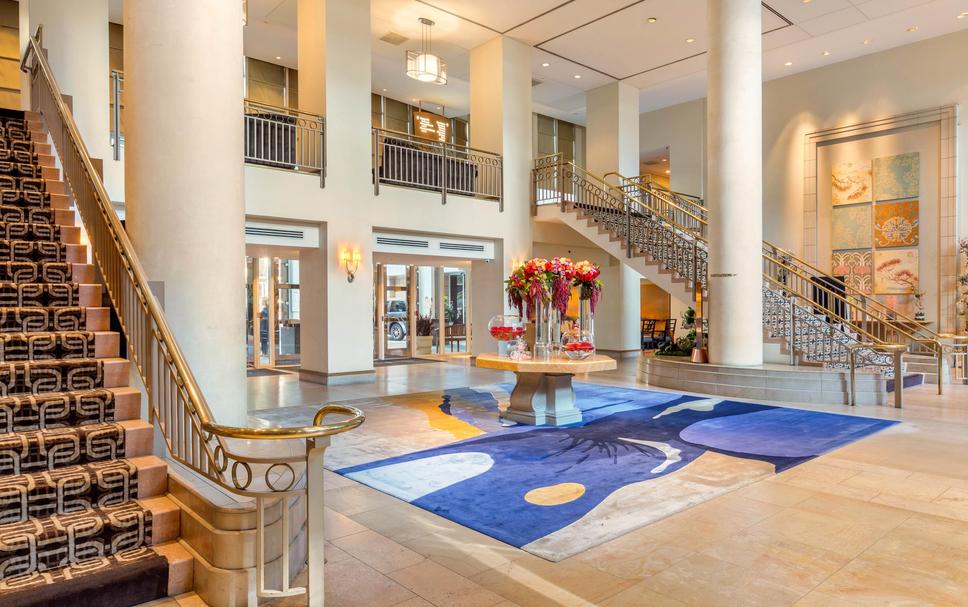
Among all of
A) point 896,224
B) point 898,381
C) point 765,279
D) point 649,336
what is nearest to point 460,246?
point 765,279

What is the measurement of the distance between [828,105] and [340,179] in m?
11.4

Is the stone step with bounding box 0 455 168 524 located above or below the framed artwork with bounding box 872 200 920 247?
below

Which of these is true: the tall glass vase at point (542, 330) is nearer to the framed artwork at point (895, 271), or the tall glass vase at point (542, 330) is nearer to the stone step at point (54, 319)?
the stone step at point (54, 319)

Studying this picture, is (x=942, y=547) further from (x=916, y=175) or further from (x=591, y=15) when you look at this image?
(x=916, y=175)

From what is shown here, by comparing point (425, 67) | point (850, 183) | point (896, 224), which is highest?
point (425, 67)

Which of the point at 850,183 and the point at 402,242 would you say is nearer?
the point at 402,242

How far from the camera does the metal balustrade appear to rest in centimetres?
248

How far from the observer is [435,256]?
11.9 m

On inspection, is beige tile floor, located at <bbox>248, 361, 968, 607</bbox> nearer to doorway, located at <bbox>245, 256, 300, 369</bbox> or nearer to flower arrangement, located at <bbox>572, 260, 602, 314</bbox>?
flower arrangement, located at <bbox>572, 260, 602, 314</bbox>

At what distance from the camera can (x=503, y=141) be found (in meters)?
12.6

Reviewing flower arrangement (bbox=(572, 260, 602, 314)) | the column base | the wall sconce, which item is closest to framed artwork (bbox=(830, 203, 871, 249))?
flower arrangement (bbox=(572, 260, 602, 314))

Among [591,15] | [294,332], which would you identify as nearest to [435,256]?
[294,332]

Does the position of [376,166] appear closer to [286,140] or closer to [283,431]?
[286,140]

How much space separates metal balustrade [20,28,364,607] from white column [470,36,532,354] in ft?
27.0
